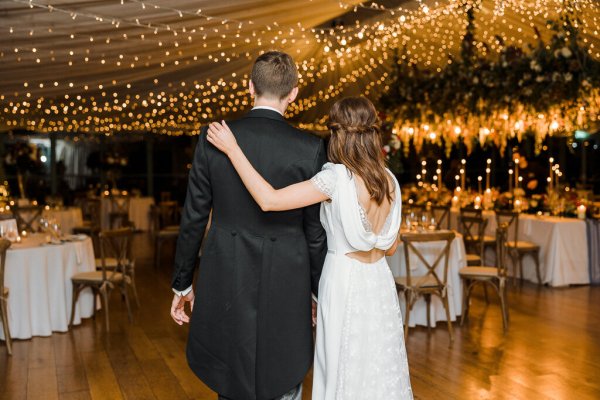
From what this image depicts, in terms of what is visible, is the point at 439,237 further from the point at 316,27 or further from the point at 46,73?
the point at 46,73

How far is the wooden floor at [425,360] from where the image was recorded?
14.4ft

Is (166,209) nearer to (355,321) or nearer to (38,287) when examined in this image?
(38,287)

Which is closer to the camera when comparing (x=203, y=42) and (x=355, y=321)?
(x=355, y=321)

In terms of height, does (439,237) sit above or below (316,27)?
below

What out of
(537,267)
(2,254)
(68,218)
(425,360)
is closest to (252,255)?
(425,360)

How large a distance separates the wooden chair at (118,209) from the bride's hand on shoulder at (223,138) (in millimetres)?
11423

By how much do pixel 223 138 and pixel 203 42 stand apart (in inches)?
179

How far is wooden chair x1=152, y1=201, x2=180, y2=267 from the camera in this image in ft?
33.1

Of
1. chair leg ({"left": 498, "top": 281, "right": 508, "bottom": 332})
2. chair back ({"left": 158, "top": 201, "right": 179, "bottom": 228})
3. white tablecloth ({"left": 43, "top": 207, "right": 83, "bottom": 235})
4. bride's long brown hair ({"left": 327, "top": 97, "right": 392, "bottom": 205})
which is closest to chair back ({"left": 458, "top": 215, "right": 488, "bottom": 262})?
chair leg ({"left": 498, "top": 281, "right": 508, "bottom": 332})

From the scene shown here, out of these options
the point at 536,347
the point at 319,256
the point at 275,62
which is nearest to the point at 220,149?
the point at 275,62

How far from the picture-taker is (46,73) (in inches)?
295

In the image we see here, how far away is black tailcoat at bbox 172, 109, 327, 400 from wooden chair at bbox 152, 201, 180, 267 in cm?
695

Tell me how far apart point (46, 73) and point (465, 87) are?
4.83 metres

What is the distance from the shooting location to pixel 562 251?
26.7 ft
